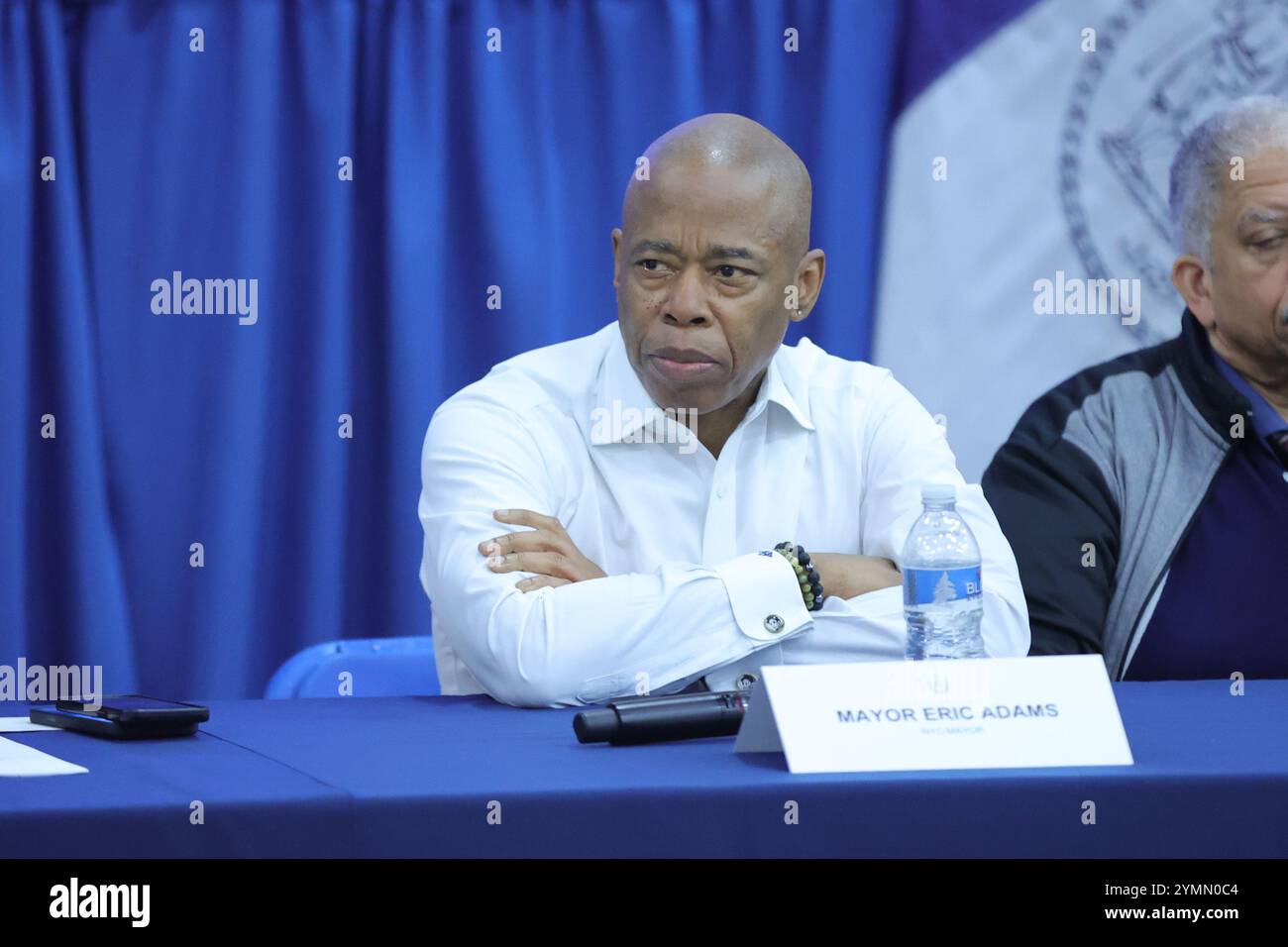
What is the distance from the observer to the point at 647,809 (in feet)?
4.29

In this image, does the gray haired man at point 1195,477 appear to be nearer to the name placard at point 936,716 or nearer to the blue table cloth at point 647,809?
the name placard at point 936,716

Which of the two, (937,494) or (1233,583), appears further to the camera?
(1233,583)

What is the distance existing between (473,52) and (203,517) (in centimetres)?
125

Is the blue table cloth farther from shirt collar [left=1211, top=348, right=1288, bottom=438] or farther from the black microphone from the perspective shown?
shirt collar [left=1211, top=348, right=1288, bottom=438]

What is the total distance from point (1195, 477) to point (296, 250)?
2053 millimetres

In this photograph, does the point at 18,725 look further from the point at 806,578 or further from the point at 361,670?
the point at 806,578

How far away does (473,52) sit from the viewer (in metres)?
3.40

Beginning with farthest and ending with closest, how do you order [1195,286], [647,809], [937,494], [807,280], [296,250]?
[296,250] → [1195,286] → [807,280] → [937,494] → [647,809]

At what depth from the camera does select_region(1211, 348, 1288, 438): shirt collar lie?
292cm

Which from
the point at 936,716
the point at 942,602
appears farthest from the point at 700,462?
the point at 936,716

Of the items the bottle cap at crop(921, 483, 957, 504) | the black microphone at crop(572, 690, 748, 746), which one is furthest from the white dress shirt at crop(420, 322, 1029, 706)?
the black microphone at crop(572, 690, 748, 746)
